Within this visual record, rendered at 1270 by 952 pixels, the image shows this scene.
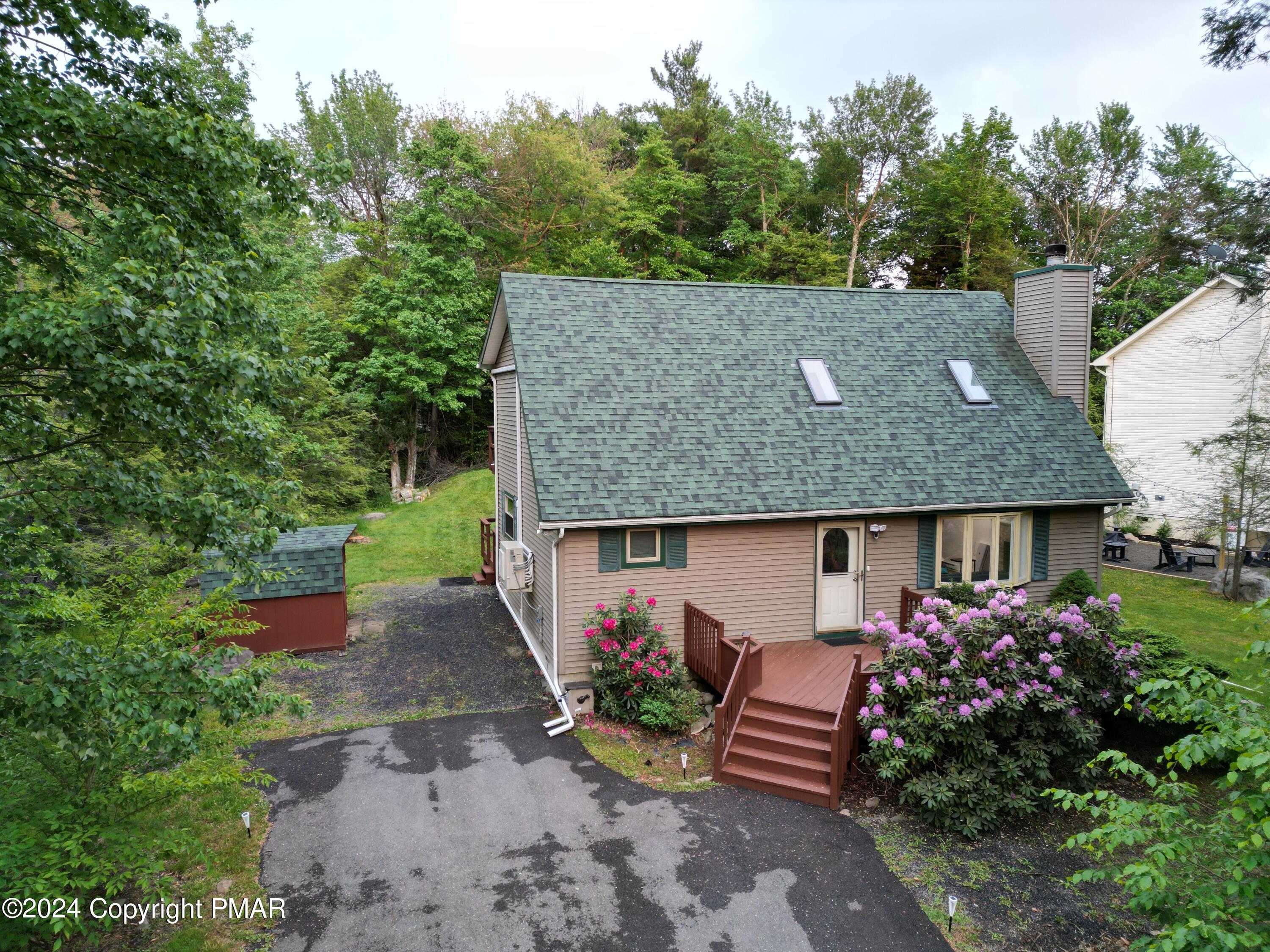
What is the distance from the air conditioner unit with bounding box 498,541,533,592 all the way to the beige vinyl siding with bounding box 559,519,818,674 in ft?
6.89

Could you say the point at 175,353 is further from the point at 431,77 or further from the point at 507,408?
the point at 431,77

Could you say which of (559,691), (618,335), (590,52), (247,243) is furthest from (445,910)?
(590,52)

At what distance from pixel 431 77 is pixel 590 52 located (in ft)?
35.8

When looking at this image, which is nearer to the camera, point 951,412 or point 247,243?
point 247,243

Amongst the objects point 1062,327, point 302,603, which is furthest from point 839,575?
point 302,603

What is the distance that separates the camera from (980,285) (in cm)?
2773

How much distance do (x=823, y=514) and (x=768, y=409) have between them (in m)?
2.21

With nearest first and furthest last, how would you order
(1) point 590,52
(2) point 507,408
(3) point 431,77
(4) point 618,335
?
1. (4) point 618,335
2. (2) point 507,408
3. (3) point 431,77
4. (1) point 590,52

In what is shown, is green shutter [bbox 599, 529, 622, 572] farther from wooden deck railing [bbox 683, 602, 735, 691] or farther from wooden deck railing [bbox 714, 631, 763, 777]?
wooden deck railing [bbox 714, 631, 763, 777]

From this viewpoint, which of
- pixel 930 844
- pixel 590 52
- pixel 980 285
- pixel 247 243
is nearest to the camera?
pixel 247 243

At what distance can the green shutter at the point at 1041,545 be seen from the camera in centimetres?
1172

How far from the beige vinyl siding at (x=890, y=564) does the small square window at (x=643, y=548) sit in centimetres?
350

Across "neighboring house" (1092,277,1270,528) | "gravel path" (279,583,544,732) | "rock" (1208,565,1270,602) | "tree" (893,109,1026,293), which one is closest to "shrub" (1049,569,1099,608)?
"rock" (1208,565,1270,602)

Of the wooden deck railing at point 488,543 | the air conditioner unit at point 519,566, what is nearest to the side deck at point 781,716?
the air conditioner unit at point 519,566
